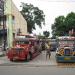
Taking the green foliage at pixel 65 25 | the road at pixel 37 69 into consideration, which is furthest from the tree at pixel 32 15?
the road at pixel 37 69

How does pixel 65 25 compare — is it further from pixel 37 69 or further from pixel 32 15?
pixel 37 69

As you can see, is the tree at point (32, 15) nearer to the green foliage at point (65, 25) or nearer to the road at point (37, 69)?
the green foliage at point (65, 25)

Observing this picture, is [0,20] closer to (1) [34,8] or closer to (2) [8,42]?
(2) [8,42]

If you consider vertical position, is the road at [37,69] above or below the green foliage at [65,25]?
below

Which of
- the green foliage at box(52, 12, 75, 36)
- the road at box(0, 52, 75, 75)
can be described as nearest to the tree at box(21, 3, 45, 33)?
the green foliage at box(52, 12, 75, 36)

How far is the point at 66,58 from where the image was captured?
2945 cm

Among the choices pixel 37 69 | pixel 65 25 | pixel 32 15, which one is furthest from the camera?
pixel 65 25

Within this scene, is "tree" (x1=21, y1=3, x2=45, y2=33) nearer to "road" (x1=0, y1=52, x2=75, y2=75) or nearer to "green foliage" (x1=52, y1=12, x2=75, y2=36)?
"green foliage" (x1=52, y1=12, x2=75, y2=36)

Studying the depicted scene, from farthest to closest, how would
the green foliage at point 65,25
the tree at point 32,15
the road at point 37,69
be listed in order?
1. the green foliage at point 65,25
2. the tree at point 32,15
3. the road at point 37,69

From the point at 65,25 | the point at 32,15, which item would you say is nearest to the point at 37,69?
the point at 32,15

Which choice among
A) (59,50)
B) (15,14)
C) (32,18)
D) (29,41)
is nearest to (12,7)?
(15,14)

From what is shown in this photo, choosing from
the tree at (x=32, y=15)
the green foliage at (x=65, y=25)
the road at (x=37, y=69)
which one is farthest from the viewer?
the green foliage at (x=65, y=25)

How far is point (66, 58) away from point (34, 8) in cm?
6631

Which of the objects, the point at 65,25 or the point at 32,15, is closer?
the point at 32,15
